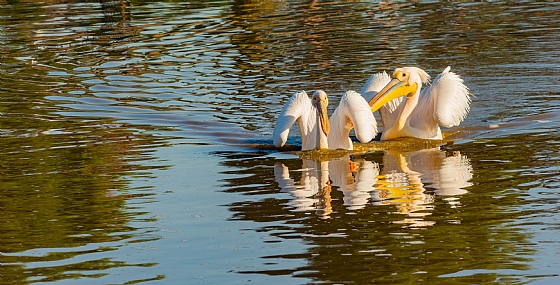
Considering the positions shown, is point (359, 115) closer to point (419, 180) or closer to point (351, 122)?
point (351, 122)

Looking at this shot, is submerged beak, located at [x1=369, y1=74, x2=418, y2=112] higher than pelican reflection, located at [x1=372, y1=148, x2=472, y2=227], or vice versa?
submerged beak, located at [x1=369, y1=74, x2=418, y2=112]

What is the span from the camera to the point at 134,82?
13641 millimetres

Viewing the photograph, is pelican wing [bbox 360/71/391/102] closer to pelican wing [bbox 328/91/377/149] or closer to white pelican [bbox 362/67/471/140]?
white pelican [bbox 362/67/471/140]

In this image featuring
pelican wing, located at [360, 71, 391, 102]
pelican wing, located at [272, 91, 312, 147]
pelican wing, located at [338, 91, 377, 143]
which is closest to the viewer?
pelican wing, located at [338, 91, 377, 143]

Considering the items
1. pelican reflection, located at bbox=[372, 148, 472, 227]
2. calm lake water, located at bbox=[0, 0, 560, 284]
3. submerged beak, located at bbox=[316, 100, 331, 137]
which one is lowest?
pelican reflection, located at bbox=[372, 148, 472, 227]

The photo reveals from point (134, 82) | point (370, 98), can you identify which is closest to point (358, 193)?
point (370, 98)

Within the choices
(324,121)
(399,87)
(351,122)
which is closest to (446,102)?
(399,87)

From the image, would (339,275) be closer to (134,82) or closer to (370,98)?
(370,98)

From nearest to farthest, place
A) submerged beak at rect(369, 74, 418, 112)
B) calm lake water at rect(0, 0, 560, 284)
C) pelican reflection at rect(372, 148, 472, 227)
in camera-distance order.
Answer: calm lake water at rect(0, 0, 560, 284) → pelican reflection at rect(372, 148, 472, 227) → submerged beak at rect(369, 74, 418, 112)

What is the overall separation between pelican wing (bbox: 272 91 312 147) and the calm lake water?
0.65ft

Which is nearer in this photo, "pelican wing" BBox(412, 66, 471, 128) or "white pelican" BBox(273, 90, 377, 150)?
"white pelican" BBox(273, 90, 377, 150)

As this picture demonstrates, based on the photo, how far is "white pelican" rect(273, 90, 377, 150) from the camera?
8.90m

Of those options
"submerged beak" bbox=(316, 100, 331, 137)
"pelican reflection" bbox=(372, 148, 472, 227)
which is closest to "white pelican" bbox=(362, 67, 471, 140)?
"pelican reflection" bbox=(372, 148, 472, 227)

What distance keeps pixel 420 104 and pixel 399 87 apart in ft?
0.94
